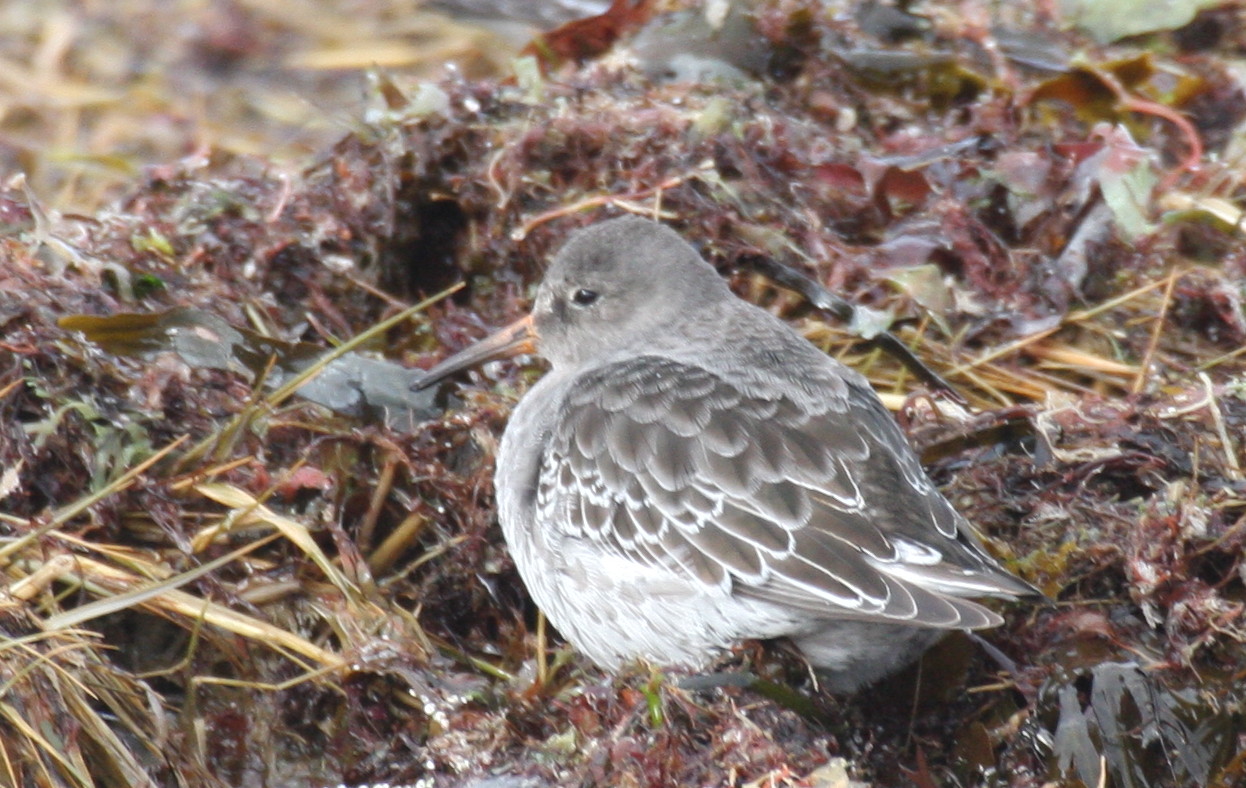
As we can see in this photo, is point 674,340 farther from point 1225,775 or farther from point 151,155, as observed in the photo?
point 151,155

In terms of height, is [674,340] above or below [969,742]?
above

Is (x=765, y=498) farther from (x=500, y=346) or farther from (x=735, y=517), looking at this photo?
(x=500, y=346)

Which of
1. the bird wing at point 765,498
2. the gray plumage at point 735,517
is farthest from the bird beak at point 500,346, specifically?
the bird wing at point 765,498

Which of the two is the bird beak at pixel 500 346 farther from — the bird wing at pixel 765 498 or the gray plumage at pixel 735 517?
the bird wing at pixel 765 498

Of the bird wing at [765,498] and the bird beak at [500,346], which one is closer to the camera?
the bird wing at [765,498]

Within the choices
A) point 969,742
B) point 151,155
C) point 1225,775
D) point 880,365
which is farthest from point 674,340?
point 151,155
